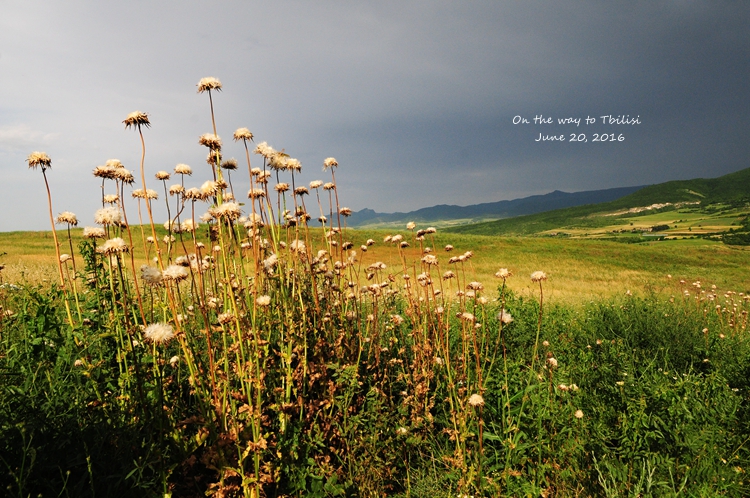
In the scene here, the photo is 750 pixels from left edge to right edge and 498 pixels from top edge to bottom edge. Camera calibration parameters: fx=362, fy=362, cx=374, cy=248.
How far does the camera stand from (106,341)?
10.5 feet

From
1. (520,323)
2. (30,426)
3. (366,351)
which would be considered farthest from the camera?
(520,323)

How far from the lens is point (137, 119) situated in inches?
90.3

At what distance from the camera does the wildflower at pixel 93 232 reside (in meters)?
2.90

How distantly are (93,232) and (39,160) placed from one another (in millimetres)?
656

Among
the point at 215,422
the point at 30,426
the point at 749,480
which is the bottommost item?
the point at 749,480

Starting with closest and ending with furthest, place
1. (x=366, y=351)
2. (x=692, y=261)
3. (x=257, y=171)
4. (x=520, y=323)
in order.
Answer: (x=257, y=171)
(x=366, y=351)
(x=520, y=323)
(x=692, y=261)

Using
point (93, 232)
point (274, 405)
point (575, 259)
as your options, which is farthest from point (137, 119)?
point (575, 259)

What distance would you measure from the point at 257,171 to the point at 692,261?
48.9 metres

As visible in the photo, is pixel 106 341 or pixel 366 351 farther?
pixel 366 351

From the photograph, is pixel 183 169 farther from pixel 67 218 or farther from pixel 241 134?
pixel 67 218

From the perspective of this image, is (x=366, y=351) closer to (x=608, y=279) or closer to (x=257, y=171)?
(x=257, y=171)

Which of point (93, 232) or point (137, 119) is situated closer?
point (137, 119)

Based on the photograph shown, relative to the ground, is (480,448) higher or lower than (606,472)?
higher

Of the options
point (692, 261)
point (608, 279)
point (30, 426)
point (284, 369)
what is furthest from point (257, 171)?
point (692, 261)
